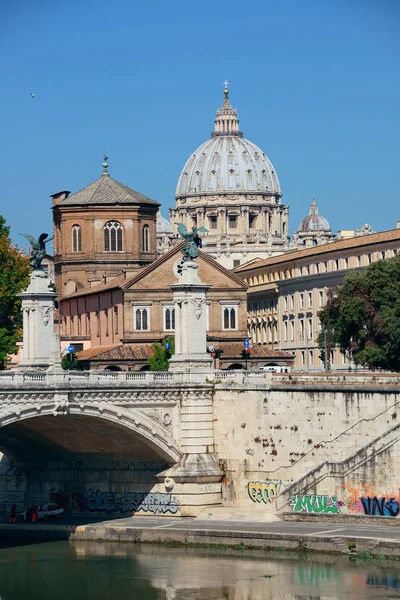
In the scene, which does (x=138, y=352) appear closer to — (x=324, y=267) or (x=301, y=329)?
(x=324, y=267)

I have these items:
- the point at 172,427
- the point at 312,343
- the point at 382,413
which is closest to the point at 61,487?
the point at 172,427

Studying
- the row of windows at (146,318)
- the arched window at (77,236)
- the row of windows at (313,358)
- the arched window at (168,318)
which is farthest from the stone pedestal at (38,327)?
the row of windows at (313,358)

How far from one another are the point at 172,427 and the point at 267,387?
511cm

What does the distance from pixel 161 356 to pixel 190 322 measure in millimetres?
28186

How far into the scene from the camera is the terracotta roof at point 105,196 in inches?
5827

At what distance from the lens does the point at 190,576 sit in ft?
265

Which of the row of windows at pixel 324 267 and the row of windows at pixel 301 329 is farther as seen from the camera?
the row of windows at pixel 301 329

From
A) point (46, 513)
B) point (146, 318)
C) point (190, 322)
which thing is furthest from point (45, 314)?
point (146, 318)

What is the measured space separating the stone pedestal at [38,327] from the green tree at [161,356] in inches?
917

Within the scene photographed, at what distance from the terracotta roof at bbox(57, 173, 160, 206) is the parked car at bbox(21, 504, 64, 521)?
53488mm

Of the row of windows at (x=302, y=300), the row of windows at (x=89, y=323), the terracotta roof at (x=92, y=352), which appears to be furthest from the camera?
the row of windows at (x=302, y=300)

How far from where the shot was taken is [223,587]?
257 ft

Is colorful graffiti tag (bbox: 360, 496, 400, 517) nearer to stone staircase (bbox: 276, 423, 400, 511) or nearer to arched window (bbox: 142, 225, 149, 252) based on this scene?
stone staircase (bbox: 276, 423, 400, 511)

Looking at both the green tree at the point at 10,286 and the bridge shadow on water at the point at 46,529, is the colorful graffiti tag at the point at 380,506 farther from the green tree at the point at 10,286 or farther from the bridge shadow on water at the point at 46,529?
the green tree at the point at 10,286
